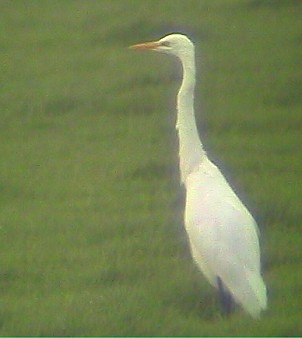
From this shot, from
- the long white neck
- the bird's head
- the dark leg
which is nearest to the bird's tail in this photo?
the dark leg

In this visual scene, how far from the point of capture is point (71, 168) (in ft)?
27.0

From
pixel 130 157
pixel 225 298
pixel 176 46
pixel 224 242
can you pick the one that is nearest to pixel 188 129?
pixel 176 46

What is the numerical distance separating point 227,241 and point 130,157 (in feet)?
8.83

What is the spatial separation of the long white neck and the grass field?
49 centimetres

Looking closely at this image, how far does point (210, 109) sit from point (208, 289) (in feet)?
11.8

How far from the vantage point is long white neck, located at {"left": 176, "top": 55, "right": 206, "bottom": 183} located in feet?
21.1

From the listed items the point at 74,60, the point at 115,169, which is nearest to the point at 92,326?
the point at 115,169

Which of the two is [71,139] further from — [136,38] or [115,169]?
[136,38]

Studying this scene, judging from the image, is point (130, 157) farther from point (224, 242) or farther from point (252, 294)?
point (252, 294)

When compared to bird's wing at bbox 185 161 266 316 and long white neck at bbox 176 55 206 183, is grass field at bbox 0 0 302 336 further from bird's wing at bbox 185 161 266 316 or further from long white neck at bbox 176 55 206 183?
long white neck at bbox 176 55 206 183

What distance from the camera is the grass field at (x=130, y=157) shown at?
5.72 m

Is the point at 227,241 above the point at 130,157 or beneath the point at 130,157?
above

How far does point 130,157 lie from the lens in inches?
328

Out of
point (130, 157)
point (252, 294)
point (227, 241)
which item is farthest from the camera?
point (130, 157)
